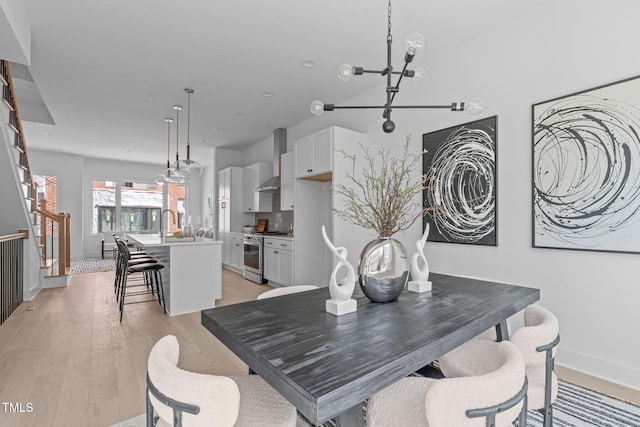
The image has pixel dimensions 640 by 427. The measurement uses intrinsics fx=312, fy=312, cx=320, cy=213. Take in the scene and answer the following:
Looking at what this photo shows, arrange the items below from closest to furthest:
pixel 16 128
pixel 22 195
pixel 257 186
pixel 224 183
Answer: pixel 16 128
pixel 22 195
pixel 257 186
pixel 224 183

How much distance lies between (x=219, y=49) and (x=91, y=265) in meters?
6.70

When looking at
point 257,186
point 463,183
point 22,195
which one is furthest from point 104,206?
point 463,183

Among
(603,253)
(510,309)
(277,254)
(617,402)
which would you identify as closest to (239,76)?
(277,254)

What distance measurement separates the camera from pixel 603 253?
A: 2.20 meters

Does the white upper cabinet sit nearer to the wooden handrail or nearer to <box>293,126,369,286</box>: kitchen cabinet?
<box>293,126,369,286</box>: kitchen cabinet

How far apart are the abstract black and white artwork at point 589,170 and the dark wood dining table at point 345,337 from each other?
922mm

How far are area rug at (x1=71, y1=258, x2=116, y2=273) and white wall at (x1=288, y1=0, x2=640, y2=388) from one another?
699 centimetres

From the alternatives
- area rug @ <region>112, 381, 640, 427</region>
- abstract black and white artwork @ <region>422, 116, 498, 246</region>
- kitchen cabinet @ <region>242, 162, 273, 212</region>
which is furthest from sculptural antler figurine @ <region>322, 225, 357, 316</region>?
kitchen cabinet @ <region>242, 162, 273, 212</region>

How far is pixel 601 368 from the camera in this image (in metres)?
2.21

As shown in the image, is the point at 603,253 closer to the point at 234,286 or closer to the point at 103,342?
the point at 103,342

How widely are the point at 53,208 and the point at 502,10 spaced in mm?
10368

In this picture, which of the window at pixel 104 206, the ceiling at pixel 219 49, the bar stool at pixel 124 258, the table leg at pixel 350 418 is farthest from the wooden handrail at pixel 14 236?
the window at pixel 104 206

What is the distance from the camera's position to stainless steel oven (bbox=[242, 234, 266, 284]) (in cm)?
552

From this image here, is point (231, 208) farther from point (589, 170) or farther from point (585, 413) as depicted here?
point (585, 413)
